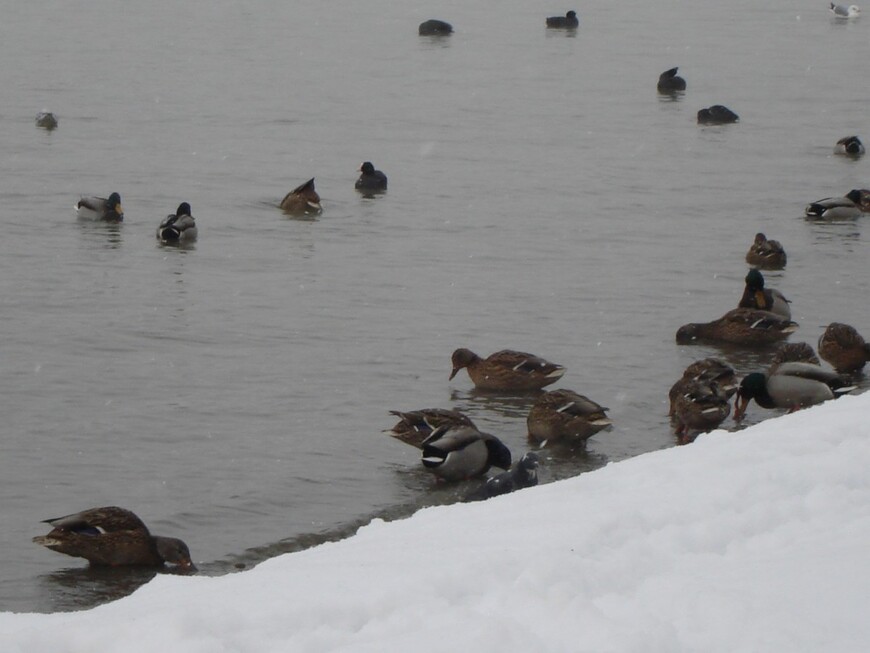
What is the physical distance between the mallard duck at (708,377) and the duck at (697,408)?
0.18 feet

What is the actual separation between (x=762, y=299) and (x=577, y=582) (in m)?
9.20

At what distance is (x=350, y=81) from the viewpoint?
102ft

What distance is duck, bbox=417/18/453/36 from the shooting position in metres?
38.6

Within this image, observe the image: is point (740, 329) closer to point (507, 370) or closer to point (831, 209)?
point (507, 370)

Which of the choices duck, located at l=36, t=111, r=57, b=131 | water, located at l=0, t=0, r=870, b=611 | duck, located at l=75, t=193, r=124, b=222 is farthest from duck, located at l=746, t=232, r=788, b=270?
duck, located at l=36, t=111, r=57, b=131

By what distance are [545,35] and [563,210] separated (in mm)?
21218

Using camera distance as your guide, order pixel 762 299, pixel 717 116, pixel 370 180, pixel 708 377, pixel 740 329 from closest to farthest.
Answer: pixel 708 377
pixel 740 329
pixel 762 299
pixel 370 180
pixel 717 116

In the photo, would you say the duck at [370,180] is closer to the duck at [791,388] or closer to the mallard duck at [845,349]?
the mallard duck at [845,349]

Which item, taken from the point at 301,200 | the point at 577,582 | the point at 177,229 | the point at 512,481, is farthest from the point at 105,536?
the point at 301,200

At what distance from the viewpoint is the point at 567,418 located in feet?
34.5

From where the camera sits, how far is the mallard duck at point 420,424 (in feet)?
34.0

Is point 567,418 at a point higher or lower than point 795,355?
lower

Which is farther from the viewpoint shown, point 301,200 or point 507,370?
point 301,200

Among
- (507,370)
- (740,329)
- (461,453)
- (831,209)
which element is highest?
(831,209)
